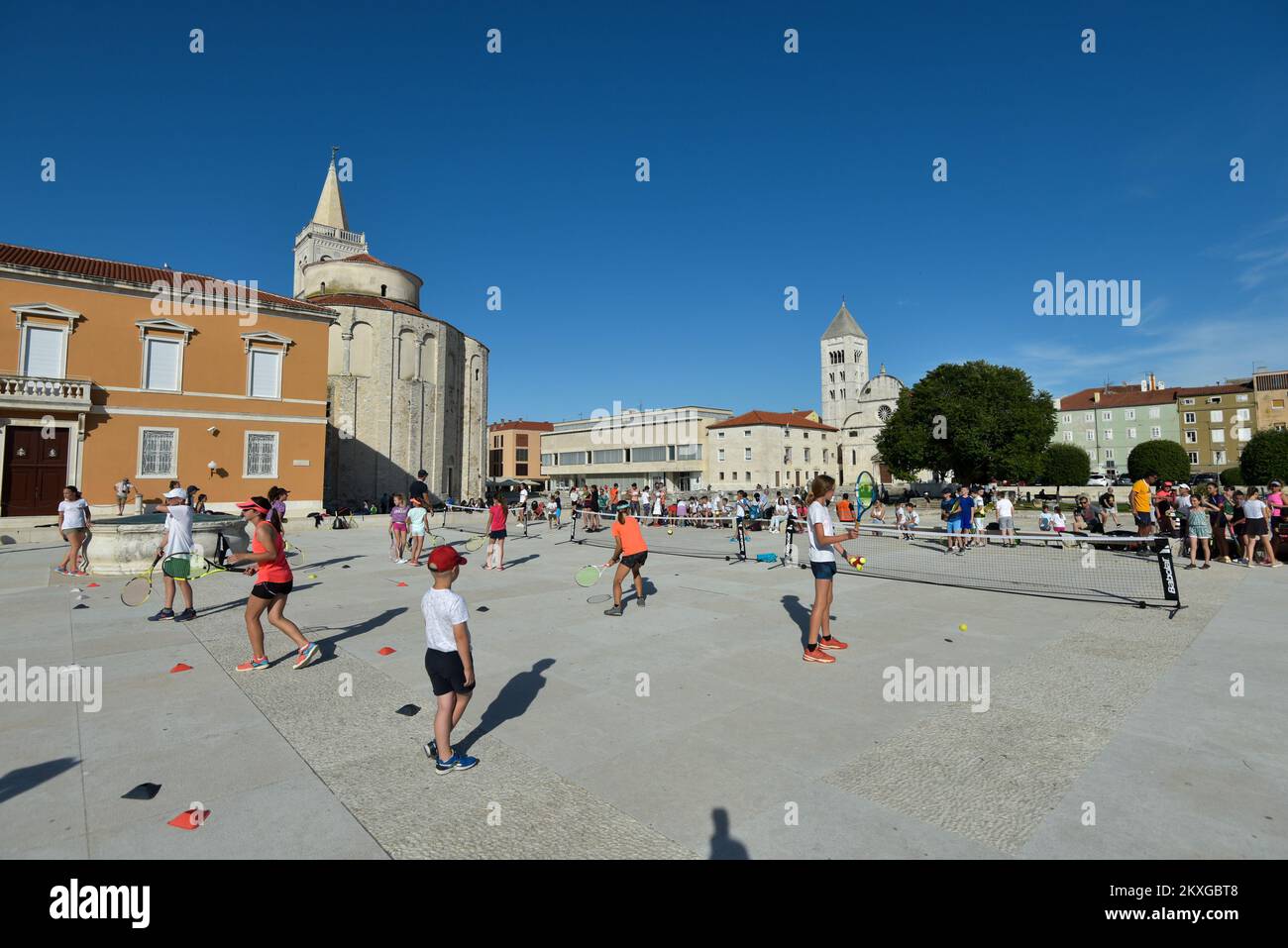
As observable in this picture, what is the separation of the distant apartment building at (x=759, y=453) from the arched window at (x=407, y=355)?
4583 centimetres

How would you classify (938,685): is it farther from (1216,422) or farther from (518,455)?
(518,455)

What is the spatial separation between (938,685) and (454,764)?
4.78 meters

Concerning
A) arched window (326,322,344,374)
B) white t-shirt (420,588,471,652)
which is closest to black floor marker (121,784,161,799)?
white t-shirt (420,588,471,652)

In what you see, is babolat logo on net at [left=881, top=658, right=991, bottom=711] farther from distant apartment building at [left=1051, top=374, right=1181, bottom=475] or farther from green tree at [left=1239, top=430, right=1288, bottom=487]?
distant apartment building at [left=1051, top=374, right=1181, bottom=475]

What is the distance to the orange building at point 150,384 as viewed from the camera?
24.6 meters

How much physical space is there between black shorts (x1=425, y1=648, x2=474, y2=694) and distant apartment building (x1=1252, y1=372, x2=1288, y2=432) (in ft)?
321

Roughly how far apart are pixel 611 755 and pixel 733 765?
0.93 meters

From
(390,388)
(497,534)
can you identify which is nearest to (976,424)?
(390,388)

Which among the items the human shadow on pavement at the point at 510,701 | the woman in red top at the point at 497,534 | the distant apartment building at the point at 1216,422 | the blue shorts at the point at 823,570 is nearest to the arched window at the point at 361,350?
the woman in red top at the point at 497,534

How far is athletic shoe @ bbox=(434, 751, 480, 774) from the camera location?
440 cm

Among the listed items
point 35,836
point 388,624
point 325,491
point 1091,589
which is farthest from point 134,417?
point 1091,589

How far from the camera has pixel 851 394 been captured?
116 m

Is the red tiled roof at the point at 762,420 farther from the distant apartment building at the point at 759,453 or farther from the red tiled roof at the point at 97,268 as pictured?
the red tiled roof at the point at 97,268
